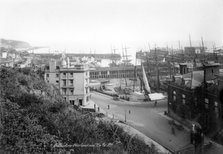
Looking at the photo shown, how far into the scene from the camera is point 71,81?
16.8 m

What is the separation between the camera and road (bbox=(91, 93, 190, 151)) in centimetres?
1457

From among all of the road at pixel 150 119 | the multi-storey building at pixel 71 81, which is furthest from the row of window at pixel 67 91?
the road at pixel 150 119

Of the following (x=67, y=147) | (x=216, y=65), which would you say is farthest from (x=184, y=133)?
(x=67, y=147)

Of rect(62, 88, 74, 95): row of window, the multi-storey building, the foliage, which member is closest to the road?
the multi-storey building

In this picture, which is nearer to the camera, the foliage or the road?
the foliage

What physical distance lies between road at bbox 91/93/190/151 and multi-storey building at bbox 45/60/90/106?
3321 millimetres

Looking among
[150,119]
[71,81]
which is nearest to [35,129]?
[71,81]

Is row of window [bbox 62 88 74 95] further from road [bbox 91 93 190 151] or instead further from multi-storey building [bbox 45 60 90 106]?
road [bbox 91 93 190 151]

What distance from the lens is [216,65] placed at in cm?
1503

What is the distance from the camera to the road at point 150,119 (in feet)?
47.8

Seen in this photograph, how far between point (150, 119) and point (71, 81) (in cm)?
779

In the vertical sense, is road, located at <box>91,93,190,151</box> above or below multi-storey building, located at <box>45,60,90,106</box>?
below

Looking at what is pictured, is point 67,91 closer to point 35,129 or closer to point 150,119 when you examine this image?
point 150,119

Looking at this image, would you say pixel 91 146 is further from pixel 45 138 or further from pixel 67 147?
pixel 45 138
